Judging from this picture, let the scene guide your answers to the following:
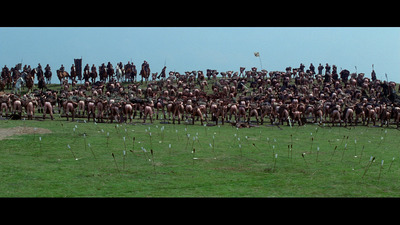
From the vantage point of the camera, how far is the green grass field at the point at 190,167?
1210cm

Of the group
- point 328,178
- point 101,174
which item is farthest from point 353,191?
point 101,174

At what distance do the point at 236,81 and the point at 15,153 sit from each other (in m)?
37.0

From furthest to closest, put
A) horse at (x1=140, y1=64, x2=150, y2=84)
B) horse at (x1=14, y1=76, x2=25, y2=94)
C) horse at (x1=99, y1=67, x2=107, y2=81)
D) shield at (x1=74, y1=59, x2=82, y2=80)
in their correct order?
horse at (x1=140, y1=64, x2=150, y2=84) → shield at (x1=74, y1=59, x2=82, y2=80) → horse at (x1=99, y1=67, x2=107, y2=81) → horse at (x1=14, y1=76, x2=25, y2=94)

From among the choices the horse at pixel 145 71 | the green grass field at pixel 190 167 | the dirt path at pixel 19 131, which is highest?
the horse at pixel 145 71

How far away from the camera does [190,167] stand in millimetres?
15453

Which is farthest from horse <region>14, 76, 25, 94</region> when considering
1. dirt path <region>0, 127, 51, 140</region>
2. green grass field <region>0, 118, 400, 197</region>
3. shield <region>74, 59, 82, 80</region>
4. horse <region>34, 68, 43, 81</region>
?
green grass field <region>0, 118, 400, 197</region>

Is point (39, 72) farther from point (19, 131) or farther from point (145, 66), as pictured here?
point (19, 131)

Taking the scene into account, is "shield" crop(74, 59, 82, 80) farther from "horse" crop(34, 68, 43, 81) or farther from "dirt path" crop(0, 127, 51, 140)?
"dirt path" crop(0, 127, 51, 140)

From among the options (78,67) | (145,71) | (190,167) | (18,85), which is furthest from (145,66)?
(190,167)

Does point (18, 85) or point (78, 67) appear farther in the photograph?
point (78, 67)

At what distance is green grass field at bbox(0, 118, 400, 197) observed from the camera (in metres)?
12.1

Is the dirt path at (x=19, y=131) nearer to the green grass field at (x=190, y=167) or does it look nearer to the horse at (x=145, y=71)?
the green grass field at (x=190, y=167)

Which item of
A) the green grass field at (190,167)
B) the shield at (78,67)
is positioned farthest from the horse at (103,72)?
the green grass field at (190,167)
